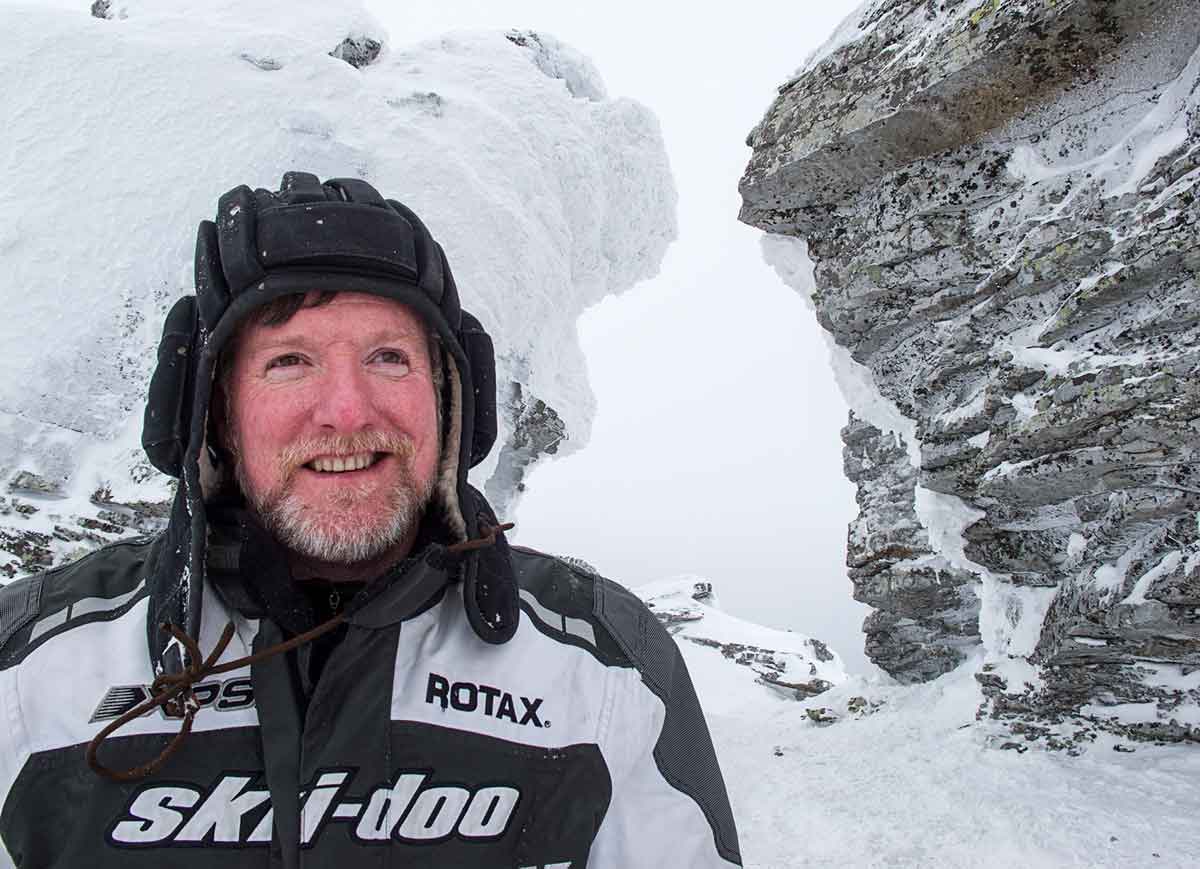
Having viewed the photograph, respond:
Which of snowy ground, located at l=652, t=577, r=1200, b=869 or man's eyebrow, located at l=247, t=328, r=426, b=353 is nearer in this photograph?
man's eyebrow, located at l=247, t=328, r=426, b=353

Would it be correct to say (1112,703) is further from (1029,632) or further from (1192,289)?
(1192,289)

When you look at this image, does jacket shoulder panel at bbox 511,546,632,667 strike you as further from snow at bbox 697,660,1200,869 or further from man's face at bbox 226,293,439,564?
snow at bbox 697,660,1200,869

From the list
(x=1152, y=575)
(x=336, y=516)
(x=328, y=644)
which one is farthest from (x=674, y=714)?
(x=1152, y=575)

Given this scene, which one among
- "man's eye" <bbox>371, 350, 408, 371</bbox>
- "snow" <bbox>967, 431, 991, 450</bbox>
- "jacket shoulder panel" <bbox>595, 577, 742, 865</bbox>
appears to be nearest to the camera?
"jacket shoulder panel" <bbox>595, 577, 742, 865</bbox>

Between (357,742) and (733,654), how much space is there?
25.3 metres

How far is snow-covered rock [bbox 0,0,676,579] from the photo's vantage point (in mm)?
13312

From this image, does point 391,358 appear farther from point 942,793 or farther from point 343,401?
point 942,793

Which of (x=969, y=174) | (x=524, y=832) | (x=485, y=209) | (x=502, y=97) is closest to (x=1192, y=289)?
(x=969, y=174)

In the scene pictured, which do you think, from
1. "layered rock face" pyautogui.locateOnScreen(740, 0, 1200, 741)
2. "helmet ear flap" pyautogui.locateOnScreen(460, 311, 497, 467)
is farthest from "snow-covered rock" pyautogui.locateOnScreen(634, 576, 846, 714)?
"helmet ear flap" pyautogui.locateOnScreen(460, 311, 497, 467)

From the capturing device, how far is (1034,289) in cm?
752

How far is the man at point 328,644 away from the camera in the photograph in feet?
6.23

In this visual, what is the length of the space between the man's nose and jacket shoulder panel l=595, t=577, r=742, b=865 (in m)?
1.04

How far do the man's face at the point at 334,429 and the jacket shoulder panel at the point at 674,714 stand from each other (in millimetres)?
807

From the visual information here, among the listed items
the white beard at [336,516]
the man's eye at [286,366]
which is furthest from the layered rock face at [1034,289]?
the man's eye at [286,366]
